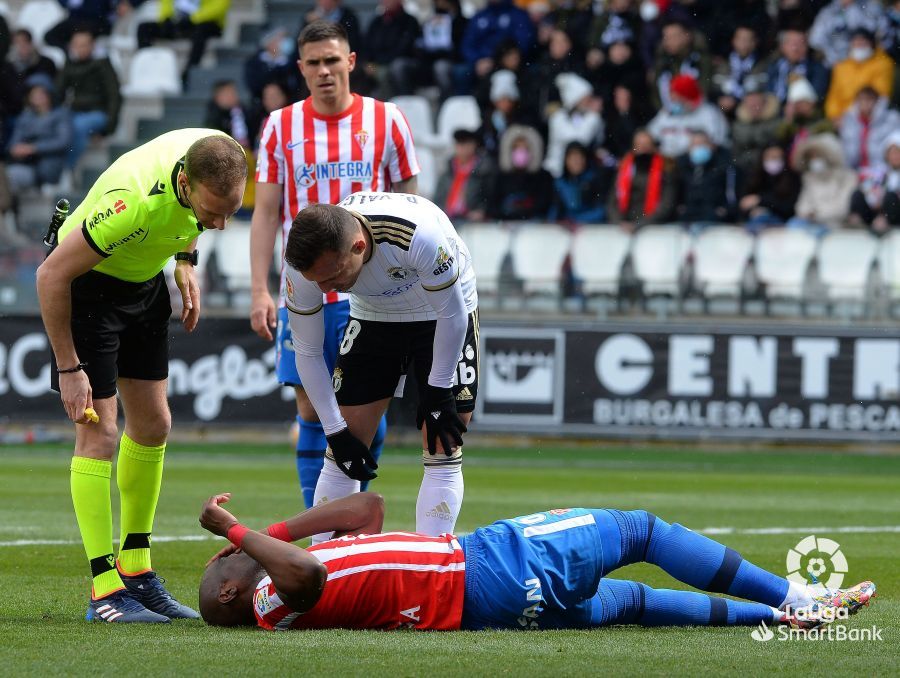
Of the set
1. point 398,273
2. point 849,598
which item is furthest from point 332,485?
point 849,598

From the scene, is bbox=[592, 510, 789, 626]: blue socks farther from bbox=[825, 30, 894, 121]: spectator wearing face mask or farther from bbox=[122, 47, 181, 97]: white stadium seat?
bbox=[122, 47, 181, 97]: white stadium seat

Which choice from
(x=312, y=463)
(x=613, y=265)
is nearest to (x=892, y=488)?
(x=613, y=265)

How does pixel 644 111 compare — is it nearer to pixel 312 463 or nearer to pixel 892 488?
pixel 892 488

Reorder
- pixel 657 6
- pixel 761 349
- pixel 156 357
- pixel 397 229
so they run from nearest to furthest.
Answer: pixel 397 229 → pixel 156 357 → pixel 761 349 → pixel 657 6

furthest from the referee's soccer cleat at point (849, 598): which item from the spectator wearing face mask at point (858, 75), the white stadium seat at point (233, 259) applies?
the spectator wearing face mask at point (858, 75)

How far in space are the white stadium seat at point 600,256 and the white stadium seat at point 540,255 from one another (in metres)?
0.16

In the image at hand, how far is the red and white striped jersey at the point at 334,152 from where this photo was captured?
729cm

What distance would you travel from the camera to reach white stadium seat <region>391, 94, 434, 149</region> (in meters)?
18.4

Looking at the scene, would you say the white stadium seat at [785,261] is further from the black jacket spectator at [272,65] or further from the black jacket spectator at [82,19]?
the black jacket spectator at [82,19]

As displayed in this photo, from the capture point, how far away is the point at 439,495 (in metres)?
6.18

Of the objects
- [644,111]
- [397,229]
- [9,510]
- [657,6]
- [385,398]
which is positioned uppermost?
[657,6]

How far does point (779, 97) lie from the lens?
687 inches

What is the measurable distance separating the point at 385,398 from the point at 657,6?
13536 mm

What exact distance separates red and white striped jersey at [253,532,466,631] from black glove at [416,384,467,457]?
0.90 meters
